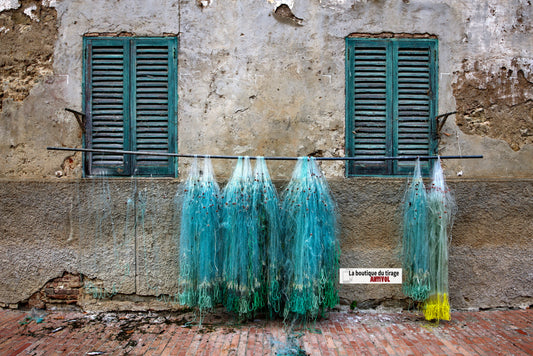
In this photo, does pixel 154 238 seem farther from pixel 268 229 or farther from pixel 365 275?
pixel 365 275

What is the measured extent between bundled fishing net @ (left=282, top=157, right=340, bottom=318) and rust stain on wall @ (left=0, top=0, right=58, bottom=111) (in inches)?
129

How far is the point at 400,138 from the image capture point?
3850mm

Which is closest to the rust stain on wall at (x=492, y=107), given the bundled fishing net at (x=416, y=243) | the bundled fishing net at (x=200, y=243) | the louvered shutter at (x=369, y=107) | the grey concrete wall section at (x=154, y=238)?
the grey concrete wall section at (x=154, y=238)

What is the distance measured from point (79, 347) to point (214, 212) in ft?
6.05

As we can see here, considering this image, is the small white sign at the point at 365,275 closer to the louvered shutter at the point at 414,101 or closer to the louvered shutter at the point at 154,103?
the louvered shutter at the point at 414,101

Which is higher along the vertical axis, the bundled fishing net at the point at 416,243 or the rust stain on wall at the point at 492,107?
the rust stain on wall at the point at 492,107

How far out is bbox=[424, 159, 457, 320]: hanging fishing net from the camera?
341cm

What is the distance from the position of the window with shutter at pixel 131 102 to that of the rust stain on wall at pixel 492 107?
3.49 meters

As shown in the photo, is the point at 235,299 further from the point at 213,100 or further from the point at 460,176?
the point at 460,176

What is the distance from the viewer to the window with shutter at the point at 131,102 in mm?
3801

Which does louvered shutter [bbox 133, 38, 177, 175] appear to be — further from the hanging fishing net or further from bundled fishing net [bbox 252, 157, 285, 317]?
the hanging fishing net

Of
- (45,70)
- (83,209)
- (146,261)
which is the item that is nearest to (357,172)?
(146,261)

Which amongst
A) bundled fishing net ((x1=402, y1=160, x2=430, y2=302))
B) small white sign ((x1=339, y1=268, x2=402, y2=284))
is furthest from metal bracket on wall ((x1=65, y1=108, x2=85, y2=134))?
bundled fishing net ((x1=402, y1=160, x2=430, y2=302))

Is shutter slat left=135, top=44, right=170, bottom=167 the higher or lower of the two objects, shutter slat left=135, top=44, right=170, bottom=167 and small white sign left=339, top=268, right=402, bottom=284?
the higher
